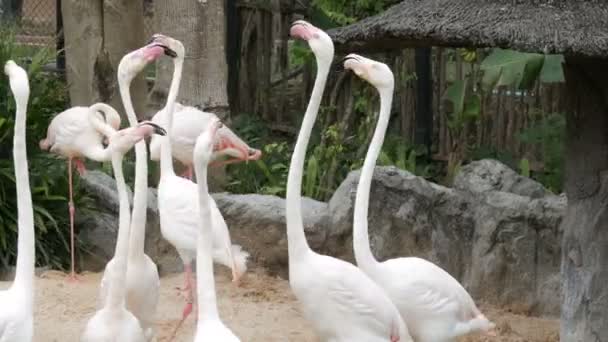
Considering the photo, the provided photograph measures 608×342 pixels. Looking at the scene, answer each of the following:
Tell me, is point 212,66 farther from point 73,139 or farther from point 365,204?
point 365,204

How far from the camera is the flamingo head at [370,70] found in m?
6.25

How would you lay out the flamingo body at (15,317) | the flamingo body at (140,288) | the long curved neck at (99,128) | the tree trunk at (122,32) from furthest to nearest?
the tree trunk at (122,32) < the long curved neck at (99,128) < the flamingo body at (140,288) < the flamingo body at (15,317)

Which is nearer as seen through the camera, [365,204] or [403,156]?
[365,204]

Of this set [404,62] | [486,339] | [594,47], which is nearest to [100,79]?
[404,62]

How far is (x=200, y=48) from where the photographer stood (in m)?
9.69

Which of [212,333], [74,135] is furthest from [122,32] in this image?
[212,333]

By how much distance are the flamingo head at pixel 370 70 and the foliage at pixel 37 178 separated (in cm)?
347

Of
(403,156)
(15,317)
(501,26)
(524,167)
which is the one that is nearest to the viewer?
(15,317)

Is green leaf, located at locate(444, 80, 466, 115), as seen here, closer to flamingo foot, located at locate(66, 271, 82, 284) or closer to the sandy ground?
the sandy ground

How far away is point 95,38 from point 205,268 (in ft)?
20.6

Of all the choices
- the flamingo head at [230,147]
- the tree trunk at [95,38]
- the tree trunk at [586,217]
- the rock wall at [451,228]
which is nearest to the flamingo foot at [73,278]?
Answer: the rock wall at [451,228]

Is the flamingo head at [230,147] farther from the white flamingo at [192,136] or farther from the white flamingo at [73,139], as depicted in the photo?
the white flamingo at [73,139]

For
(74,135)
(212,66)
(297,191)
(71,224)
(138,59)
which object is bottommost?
(71,224)

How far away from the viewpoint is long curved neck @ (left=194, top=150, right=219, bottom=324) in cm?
504
